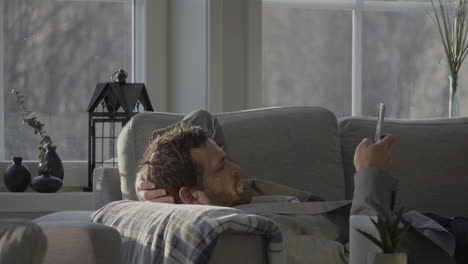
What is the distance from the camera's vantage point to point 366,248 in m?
1.53

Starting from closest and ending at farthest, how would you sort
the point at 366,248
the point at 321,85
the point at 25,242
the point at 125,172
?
the point at 25,242, the point at 366,248, the point at 125,172, the point at 321,85

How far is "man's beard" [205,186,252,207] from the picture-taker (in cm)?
245

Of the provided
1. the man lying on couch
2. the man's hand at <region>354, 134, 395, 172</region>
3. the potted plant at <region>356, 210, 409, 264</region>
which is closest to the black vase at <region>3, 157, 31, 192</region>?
the man lying on couch

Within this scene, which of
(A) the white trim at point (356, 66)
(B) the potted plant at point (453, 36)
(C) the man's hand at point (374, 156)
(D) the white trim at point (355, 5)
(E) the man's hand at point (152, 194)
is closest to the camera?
(C) the man's hand at point (374, 156)

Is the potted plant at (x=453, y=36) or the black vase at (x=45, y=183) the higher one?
the potted plant at (x=453, y=36)

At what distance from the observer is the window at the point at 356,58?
13.7 feet

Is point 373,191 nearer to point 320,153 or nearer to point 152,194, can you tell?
point 152,194

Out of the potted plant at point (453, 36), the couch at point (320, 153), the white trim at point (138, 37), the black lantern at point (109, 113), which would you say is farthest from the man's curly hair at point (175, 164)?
the potted plant at point (453, 36)

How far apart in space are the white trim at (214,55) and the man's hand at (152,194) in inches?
58.2

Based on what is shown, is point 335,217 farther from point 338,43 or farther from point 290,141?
point 338,43

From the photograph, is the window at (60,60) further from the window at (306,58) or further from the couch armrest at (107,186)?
the couch armrest at (107,186)

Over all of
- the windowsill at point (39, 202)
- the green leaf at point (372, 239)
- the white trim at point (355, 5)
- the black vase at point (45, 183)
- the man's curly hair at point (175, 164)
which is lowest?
the windowsill at point (39, 202)

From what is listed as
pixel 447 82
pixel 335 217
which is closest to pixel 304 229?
pixel 335 217

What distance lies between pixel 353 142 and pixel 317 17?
4.44 feet
